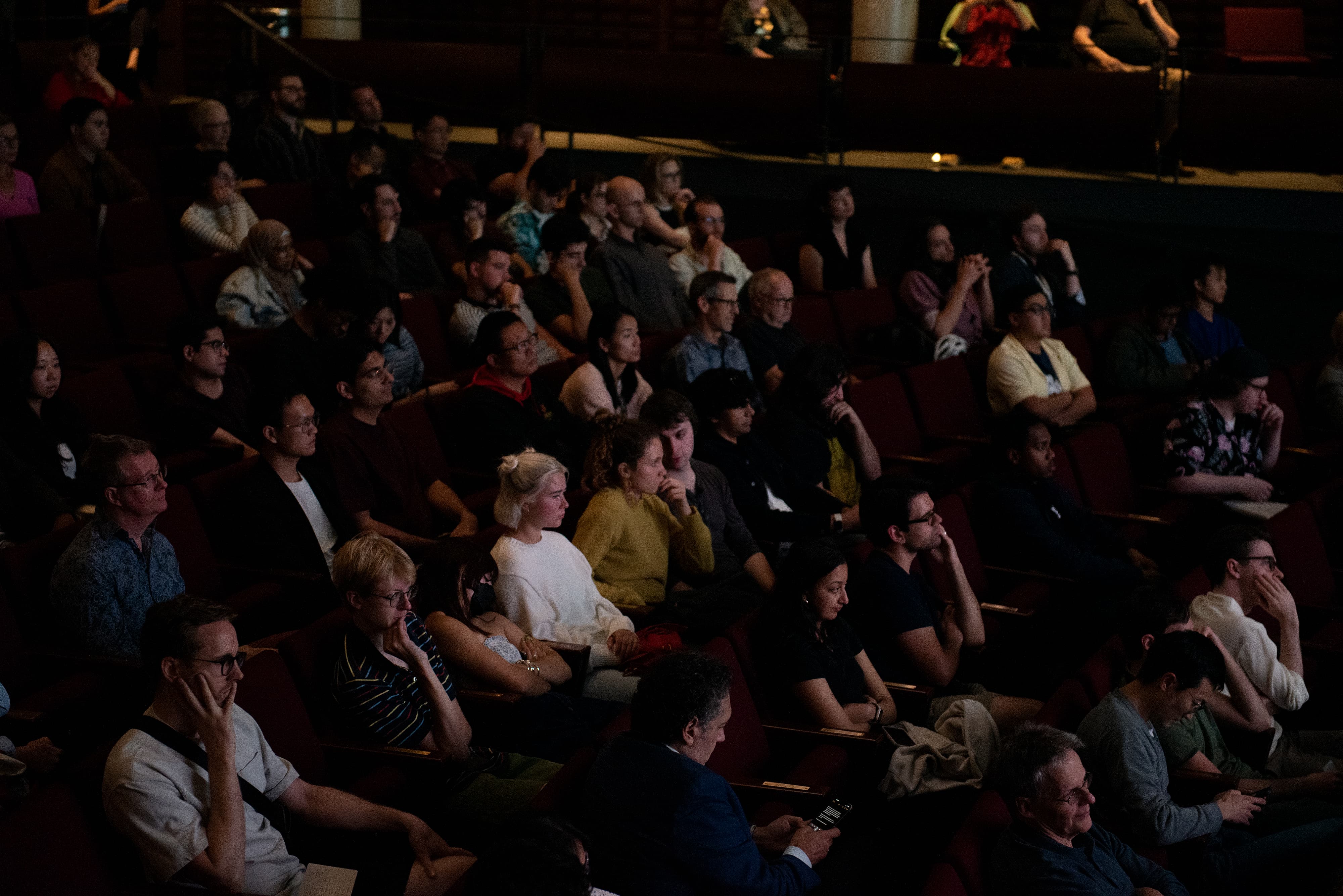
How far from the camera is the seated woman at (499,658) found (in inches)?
99.6

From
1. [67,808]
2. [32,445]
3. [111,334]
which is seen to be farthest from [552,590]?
[111,334]

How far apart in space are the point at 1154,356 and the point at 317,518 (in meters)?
3.24

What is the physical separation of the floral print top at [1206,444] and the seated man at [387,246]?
8.88 feet

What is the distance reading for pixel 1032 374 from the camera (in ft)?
14.9

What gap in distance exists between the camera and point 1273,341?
6031 millimetres

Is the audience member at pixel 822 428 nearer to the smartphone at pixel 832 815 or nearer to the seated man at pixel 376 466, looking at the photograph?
the seated man at pixel 376 466

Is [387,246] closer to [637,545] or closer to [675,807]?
[637,545]

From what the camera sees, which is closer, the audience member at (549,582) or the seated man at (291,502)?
the audience member at (549,582)

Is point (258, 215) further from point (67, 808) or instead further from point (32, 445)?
point (67, 808)

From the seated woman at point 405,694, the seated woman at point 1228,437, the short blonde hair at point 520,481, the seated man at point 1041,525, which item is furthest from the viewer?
the seated woman at point 1228,437

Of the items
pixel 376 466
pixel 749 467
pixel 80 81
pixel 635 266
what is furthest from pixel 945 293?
pixel 80 81

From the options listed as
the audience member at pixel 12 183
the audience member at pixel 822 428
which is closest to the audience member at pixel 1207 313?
the audience member at pixel 822 428

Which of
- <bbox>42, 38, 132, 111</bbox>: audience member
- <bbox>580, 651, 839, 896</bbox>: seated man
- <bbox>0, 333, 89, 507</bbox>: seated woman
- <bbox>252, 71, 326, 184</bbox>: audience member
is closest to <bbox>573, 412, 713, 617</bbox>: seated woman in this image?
<bbox>580, 651, 839, 896</bbox>: seated man

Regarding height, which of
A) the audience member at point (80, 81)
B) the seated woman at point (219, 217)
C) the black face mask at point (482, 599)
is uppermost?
the audience member at point (80, 81)
